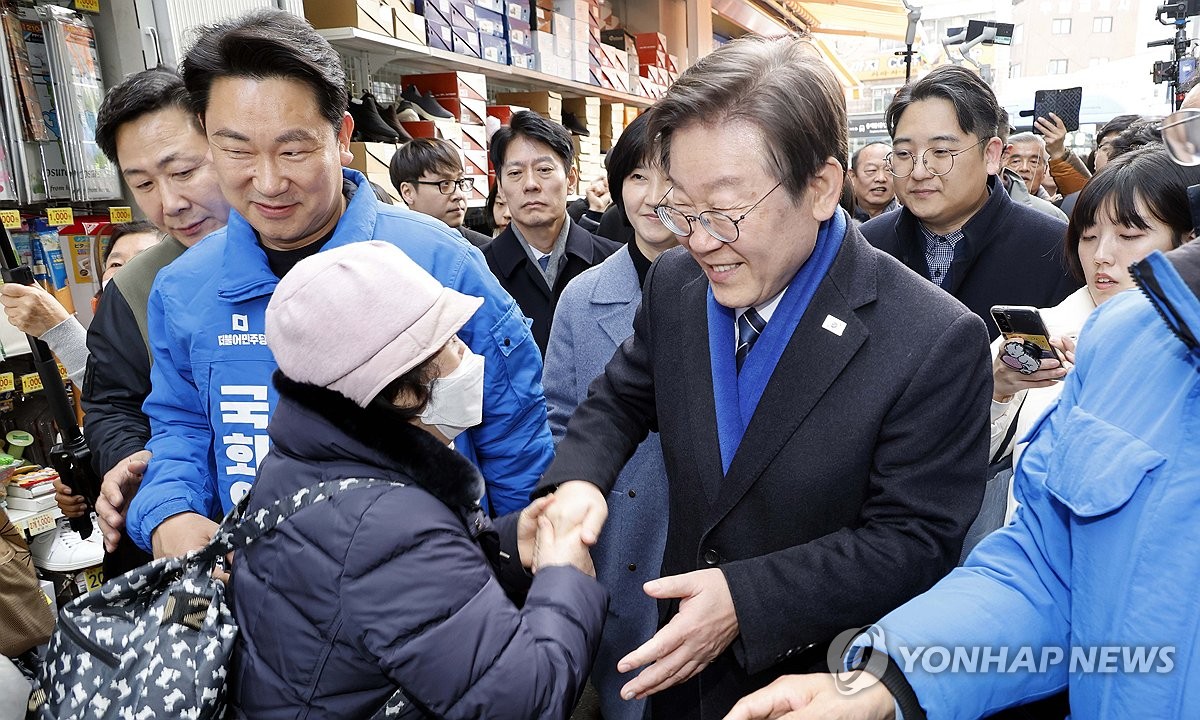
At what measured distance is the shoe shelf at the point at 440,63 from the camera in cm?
361

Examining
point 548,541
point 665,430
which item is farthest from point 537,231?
point 548,541

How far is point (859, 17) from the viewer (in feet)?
46.9

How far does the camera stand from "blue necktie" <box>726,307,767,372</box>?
1434 mm

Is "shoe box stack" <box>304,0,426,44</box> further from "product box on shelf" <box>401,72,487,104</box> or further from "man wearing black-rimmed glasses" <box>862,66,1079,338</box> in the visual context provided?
"man wearing black-rimmed glasses" <box>862,66,1079,338</box>

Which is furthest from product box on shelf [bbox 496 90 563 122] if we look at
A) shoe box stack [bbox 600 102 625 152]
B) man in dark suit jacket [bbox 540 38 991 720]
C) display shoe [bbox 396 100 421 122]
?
man in dark suit jacket [bbox 540 38 991 720]

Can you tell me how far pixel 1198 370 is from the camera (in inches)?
32.1

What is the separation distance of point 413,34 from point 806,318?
10.6ft

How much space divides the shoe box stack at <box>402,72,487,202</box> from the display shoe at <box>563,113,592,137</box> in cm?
117

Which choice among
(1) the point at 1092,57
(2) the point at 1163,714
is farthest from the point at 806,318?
(1) the point at 1092,57

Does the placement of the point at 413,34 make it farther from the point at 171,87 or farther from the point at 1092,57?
the point at 1092,57

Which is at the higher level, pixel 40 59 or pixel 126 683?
pixel 40 59

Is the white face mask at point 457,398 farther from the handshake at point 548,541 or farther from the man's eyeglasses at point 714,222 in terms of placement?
the man's eyeglasses at point 714,222

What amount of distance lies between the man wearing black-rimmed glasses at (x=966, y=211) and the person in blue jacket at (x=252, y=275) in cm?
166

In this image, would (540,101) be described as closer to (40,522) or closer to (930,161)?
(930,161)
